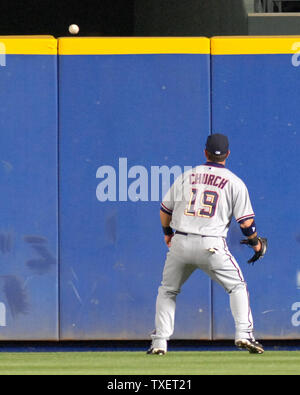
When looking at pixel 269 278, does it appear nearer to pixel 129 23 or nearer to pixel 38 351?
pixel 38 351

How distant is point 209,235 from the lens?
29.4 ft

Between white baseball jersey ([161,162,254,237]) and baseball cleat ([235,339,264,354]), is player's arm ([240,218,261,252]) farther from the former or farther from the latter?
baseball cleat ([235,339,264,354])

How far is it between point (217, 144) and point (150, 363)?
74.6 inches

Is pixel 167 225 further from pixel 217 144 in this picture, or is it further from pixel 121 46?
pixel 121 46

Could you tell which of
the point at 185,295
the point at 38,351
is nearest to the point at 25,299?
the point at 38,351

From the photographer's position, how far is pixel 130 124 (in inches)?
395

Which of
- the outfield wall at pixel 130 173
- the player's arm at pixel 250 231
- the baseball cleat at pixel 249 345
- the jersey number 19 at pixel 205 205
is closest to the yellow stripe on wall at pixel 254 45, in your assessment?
the outfield wall at pixel 130 173

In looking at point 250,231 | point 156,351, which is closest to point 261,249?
point 250,231

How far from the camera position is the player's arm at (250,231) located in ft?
29.7

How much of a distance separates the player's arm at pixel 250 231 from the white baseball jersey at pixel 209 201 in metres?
0.04

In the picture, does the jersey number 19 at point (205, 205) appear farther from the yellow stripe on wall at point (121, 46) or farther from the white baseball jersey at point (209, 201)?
the yellow stripe on wall at point (121, 46)

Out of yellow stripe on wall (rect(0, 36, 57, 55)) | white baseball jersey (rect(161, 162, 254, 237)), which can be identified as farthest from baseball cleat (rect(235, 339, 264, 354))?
yellow stripe on wall (rect(0, 36, 57, 55))

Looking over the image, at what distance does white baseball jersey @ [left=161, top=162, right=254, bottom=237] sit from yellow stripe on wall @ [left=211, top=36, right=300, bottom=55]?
1.41 meters
